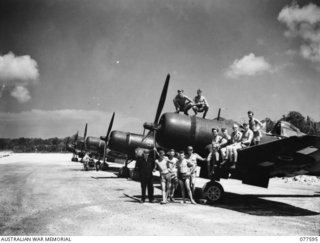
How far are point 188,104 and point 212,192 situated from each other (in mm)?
3993

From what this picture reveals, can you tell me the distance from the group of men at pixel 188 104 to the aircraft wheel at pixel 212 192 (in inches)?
132

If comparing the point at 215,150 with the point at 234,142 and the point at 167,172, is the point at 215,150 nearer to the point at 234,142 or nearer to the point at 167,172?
the point at 234,142

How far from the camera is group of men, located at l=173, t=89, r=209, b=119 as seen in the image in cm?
1099

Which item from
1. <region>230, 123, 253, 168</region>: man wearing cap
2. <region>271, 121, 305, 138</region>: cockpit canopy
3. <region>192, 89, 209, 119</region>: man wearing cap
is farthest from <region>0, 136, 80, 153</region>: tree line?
<region>230, 123, 253, 168</region>: man wearing cap

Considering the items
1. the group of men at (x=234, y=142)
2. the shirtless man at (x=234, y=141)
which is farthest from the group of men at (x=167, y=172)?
the shirtless man at (x=234, y=141)

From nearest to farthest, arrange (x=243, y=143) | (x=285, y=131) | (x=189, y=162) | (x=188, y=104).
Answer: (x=243, y=143) < (x=189, y=162) < (x=285, y=131) < (x=188, y=104)

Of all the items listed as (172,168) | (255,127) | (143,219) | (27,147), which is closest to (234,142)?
(255,127)

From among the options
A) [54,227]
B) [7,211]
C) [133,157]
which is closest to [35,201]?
[7,211]

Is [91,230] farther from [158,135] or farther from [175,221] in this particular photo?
[158,135]

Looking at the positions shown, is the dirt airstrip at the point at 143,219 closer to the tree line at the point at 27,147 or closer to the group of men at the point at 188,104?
the group of men at the point at 188,104

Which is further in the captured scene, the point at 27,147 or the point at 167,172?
the point at 27,147

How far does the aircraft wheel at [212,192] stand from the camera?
8500 mm

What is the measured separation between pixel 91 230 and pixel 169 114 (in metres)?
5.85

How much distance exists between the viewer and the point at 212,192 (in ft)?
28.2
